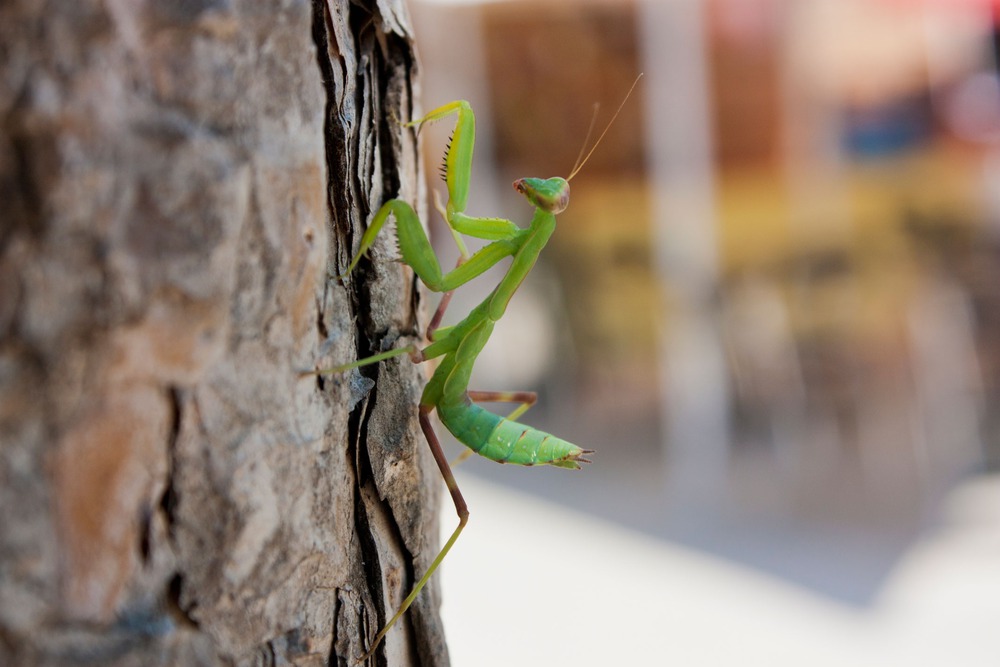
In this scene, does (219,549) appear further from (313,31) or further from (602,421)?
(602,421)

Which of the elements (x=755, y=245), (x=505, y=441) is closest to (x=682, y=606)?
(x=755, y=245)

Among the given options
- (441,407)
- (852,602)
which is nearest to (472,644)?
(852,602)

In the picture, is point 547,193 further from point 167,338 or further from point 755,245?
point 755,245

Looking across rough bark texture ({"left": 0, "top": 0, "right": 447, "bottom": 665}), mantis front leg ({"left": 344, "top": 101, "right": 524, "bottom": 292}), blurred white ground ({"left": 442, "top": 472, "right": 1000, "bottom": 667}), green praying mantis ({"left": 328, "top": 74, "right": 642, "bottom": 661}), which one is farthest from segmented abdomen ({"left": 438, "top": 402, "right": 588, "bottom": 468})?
blurred white ground ({"left": 442, "top": 472, "right": 1000, "bottom": 667})

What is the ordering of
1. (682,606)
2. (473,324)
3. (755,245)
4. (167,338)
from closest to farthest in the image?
(167,338)
(473,324)
(682,606)
(755,245)

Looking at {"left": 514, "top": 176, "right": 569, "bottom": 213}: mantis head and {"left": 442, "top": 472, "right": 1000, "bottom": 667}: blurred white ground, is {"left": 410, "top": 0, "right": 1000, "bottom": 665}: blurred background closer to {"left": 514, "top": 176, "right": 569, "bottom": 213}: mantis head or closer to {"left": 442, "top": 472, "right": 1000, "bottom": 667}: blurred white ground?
{"left": 442, "top": 472, "right": 1000, "bottom": 667}: blurred white ground
